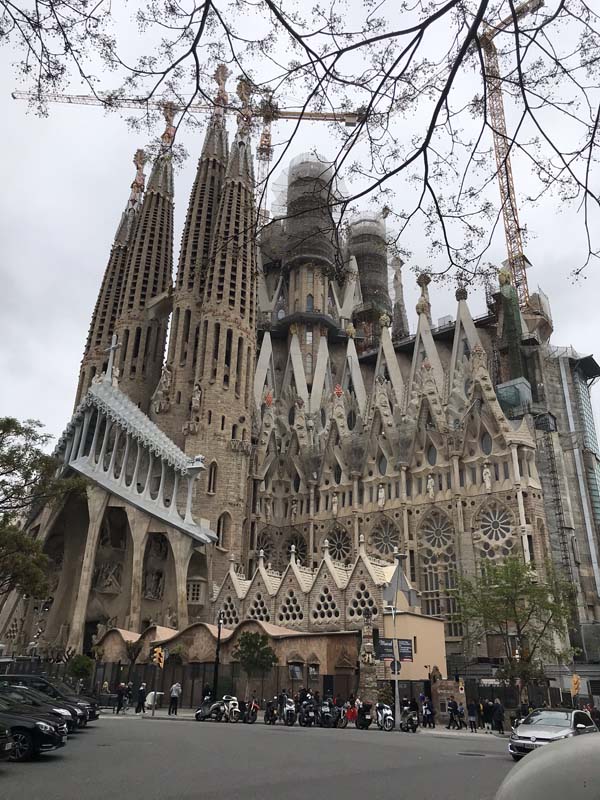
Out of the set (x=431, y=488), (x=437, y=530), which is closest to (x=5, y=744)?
(x=437, y=530)

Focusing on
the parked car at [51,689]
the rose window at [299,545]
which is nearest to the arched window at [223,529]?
the rose window at [299,545]

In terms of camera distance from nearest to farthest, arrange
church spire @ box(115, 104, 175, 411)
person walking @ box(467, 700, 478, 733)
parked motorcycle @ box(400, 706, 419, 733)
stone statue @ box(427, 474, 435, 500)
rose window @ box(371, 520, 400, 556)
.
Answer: parked motorcycle @ box(400, 706, 419, 733), person walking @ box(467, 700, 478, 733), stone statue @ box(427, 474, 435, 500), rose window @ box(371, 520, 400, 556), church spire @ box(115, 104, 175, 411)

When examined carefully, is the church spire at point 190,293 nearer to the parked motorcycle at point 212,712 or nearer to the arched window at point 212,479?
the arched window at point 212,479

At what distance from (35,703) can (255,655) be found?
1122 centimetres

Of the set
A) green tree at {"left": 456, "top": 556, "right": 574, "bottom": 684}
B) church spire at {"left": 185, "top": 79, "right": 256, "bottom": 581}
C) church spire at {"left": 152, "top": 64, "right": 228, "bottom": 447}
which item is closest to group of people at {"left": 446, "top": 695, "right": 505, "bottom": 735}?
green tree at {"left": 456, "top": 556, "right": 574, "bottom": 684}

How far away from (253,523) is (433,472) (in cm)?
1032

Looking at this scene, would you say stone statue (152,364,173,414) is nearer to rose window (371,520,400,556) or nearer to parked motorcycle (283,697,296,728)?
rose window (371,520,400,556)

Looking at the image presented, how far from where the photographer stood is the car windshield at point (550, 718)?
11.2 m

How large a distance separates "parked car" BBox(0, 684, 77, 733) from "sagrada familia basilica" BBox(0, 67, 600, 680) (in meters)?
13.9

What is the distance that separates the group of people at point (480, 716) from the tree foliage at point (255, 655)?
5.74 meters

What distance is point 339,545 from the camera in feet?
124

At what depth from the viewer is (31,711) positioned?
10.1 metres

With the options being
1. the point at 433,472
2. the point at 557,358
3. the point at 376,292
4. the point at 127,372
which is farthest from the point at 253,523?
the point at 376,292

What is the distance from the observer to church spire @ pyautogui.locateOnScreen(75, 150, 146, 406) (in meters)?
44.6
